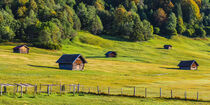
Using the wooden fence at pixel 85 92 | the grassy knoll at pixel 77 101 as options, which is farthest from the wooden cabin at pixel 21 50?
the grassy knoll at pixel 77 101

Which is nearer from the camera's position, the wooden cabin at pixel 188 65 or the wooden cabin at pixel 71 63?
the wooden cabin at pixel 71 63

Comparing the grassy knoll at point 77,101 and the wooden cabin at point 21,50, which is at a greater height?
the wooden cabin at point 21,50

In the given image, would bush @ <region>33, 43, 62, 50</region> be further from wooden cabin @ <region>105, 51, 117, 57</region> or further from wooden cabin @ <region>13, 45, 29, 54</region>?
wooden cabin @ <region>105, 51, 117, 57</region>

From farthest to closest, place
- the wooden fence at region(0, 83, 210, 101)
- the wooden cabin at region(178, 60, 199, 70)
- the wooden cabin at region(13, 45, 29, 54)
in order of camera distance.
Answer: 1. the wooden cabin at region(178, 60, 199, 70)
2. the wooden cabin at region(13, 45, 29, 54)
3. the wooden fence at region(0, 83, 210, 101)

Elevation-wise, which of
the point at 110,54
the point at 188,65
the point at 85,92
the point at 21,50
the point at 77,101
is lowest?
the point at 85,92

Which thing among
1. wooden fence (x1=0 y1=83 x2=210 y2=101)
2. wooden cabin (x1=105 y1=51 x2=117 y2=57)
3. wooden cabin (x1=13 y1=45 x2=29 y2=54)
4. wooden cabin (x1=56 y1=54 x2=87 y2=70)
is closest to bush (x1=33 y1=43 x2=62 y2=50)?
wooden cabin (x1=13 y1=45 x2=29 y2=54)

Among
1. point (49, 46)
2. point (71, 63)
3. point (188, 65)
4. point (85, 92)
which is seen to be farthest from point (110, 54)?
point (85, 92)

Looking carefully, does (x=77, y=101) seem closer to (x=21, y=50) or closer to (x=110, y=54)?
(x=21, y=50)

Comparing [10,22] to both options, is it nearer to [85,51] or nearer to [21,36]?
[21,36]

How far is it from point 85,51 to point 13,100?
11504cm

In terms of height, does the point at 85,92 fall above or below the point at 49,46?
below

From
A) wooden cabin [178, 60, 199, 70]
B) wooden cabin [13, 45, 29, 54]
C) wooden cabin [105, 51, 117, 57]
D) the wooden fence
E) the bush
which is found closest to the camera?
the wooden fence

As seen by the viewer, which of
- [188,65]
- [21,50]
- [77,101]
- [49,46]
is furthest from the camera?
[49,46]

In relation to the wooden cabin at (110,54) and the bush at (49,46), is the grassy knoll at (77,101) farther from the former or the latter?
the bush at (49,46)
